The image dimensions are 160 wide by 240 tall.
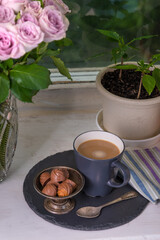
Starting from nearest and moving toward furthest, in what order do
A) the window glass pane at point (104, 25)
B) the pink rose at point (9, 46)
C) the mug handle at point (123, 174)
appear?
the pink rose at point (9, 46), the mug handle at point (123, 174), the window glass pane at point (104, 25)

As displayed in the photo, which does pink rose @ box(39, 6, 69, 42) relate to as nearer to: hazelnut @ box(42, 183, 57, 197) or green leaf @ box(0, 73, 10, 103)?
green leaf @ box(0, 73, 10, 103)

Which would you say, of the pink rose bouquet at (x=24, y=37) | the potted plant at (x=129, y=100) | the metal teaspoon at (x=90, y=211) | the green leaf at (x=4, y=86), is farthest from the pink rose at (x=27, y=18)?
the metal teaspoon at (x=90, y=211)

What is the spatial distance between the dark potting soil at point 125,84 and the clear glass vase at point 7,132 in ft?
0.83

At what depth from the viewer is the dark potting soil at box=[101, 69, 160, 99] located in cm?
94

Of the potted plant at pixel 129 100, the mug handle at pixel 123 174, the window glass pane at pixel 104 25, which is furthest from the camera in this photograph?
the window glass pane at pixel 104 25

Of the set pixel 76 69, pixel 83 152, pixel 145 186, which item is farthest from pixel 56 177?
pixel 76 69

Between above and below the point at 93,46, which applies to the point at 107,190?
below

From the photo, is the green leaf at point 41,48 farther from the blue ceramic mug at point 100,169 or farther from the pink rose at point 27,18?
the blue ceramic mug at point 100,169

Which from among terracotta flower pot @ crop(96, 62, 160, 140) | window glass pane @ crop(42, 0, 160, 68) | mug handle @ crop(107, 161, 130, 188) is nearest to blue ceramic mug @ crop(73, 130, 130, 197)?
mug handle @ crop(107, 161, 130, 188)

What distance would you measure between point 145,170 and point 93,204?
15 centimetres

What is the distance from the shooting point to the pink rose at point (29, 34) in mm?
662

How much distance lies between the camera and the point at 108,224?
749 mm

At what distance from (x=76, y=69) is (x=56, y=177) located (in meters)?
0.47

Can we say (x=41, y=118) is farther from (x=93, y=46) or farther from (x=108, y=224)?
(x=108, y=224)
